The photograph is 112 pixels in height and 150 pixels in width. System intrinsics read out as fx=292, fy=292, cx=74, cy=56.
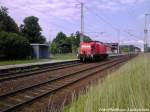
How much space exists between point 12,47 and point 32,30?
37.7 metres

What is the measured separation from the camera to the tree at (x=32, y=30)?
290 feet

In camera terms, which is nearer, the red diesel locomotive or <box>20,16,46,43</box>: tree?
the red diesel locomotive

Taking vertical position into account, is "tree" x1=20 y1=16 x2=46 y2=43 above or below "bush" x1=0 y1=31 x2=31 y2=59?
above

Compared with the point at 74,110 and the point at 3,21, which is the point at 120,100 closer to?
the point at 74,110

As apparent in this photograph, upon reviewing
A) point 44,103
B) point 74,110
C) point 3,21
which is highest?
point 3,21

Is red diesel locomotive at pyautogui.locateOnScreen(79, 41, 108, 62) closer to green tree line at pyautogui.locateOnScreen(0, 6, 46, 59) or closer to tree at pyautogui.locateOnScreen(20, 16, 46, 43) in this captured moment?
green tree line at pyautogui.locateOnScreen(0, 6, 46, 59)

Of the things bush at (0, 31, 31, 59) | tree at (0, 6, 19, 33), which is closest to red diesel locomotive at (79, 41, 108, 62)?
bush at (0, 31, 31, 59)

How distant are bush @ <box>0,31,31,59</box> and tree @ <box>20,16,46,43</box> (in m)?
32.7

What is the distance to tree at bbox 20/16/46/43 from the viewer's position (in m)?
88.4

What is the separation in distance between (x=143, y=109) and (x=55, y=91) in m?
8.61

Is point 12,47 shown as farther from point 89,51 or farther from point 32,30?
point 32,30

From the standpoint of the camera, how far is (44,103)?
35.5 ft

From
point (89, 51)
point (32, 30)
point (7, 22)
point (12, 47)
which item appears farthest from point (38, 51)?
point (32, 30)

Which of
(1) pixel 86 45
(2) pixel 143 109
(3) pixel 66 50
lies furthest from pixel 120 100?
(3) pixel 66 50
